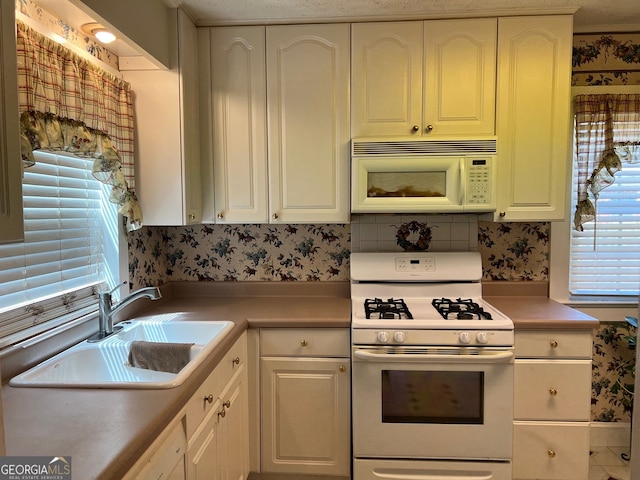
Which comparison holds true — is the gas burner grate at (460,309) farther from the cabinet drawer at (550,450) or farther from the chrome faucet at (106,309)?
the chrome faucet at (106,309)

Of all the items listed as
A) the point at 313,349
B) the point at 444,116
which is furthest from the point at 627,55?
the point at 313,349

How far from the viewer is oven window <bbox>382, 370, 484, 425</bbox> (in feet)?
6.25

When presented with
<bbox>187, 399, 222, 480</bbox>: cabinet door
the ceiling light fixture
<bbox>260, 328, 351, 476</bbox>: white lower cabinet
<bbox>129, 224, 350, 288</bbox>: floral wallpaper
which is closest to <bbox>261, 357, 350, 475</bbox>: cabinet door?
<bbox>260, 328, 351, 476</bbox>: white lower cabinet

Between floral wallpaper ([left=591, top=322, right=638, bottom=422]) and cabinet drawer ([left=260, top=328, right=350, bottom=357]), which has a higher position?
cabinet drawer ([left=260, top=328, right=350, bottom=357])

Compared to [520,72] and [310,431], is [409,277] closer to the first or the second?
[310,431]

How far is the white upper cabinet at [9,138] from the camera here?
0.77 metres

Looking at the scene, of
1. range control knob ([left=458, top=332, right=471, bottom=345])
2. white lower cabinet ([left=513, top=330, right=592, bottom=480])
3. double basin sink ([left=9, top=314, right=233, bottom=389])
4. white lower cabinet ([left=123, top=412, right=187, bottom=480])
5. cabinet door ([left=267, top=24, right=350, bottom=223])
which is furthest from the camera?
cabinet door ([left=267, top=24, right=350, bottom=223])

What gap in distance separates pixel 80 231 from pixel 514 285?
225 centimetres

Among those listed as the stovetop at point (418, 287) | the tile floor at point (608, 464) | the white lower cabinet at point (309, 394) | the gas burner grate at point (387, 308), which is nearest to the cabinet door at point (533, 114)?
the stovetop at point (418, 287)

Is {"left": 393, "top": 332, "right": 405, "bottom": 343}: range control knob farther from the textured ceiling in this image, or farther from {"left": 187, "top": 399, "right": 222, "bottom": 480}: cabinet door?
the textured ceiling

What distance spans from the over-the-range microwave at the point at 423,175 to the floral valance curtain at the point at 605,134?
628 millimetres

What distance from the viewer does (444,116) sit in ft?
6.99

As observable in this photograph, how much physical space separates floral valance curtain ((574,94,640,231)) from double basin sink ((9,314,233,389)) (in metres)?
2.06

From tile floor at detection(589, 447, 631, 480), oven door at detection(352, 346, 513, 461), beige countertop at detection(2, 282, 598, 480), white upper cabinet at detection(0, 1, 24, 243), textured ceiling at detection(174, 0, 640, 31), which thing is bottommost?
tile floor at detection(589, 447, 631, 480)
